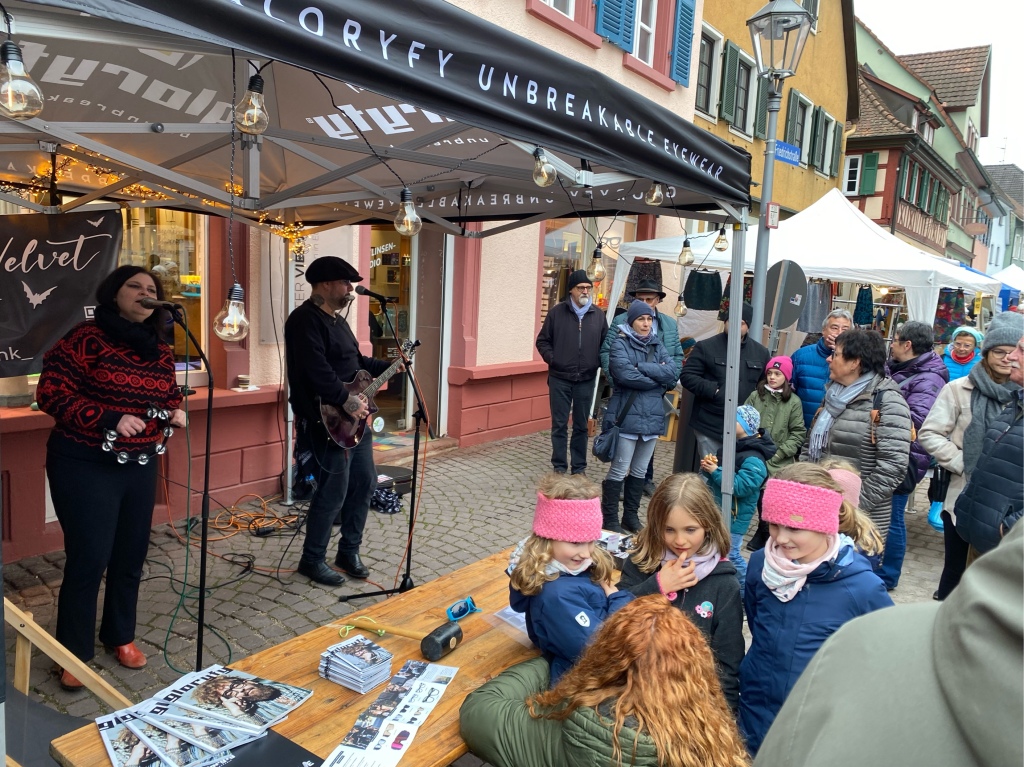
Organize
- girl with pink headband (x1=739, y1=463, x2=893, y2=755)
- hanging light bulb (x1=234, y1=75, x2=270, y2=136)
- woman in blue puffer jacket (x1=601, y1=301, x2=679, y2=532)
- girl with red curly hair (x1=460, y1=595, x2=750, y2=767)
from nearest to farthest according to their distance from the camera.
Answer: girl with red curly hair (x1=460, y1=595, x2=750, y2=767) < hanging light bulb (x1=234, y1=75, x2=270, y2=136) < girl with pink headband (x1=739, y1=463, x2=893, y2=755) < woman in blue puffer jacket (x1=601, y1=301, x2=679, y2=532)

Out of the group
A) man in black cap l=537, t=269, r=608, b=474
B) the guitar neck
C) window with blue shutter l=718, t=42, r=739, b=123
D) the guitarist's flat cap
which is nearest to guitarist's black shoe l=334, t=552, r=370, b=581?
the guitar neck

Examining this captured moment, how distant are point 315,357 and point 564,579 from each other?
88.7 inches

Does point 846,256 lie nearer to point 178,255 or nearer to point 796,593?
point 796,593

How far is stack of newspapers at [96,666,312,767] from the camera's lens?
172 centimetres

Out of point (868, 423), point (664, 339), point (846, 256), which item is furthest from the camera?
point (846, 256)

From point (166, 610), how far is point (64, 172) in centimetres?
290

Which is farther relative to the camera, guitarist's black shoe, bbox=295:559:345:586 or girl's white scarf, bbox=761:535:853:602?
guitarist's black shoe, bbox=295:559:345:586

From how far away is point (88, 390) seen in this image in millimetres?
2914

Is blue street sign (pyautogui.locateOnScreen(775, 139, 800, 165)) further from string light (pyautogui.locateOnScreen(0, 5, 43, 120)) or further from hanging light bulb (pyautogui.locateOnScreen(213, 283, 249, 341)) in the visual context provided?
string light (pyautogui.locateOnScreen(0, 5, 43, 120))

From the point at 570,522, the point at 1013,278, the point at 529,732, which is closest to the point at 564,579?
the point at 570,522

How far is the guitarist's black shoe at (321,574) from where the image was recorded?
4.11 meters

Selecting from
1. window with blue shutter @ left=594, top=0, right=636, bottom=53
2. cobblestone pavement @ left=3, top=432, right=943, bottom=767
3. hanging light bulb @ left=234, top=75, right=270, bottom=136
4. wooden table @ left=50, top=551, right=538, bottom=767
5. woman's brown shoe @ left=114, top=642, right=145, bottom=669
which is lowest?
cobblestone pavement @ left=3, top=432, right=943, bottom=767

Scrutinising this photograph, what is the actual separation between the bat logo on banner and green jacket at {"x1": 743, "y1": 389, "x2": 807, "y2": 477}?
176 inches

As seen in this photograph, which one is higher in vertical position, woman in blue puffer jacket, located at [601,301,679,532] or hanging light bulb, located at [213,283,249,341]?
hanging light bulb, located at [213,283,249,341]
